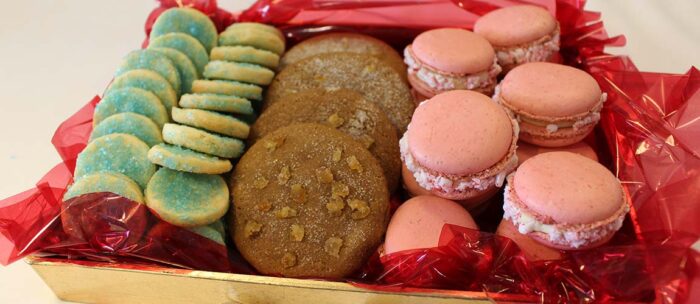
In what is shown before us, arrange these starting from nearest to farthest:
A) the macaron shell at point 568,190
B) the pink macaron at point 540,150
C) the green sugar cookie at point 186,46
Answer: the macaron shell at point 568,190 < the pink macaron at point 540,150 < the green sugar cookie at point 186,46

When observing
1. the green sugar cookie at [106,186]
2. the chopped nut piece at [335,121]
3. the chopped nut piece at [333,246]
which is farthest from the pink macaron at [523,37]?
the green sugar cookie at [106,186]

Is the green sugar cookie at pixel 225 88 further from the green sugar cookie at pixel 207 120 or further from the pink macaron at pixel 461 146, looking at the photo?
the pink macaron at pixel 461 146

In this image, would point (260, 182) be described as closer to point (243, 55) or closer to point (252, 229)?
point (252, 229)

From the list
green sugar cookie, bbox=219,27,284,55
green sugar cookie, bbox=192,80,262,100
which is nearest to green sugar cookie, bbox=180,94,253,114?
green sugar cookie, bbox=192,80,262,100

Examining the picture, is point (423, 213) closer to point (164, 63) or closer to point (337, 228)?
point (337, 228)

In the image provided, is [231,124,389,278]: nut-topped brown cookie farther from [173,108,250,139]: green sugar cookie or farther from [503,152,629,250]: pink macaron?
[503,152,629,250]: pink macaron
